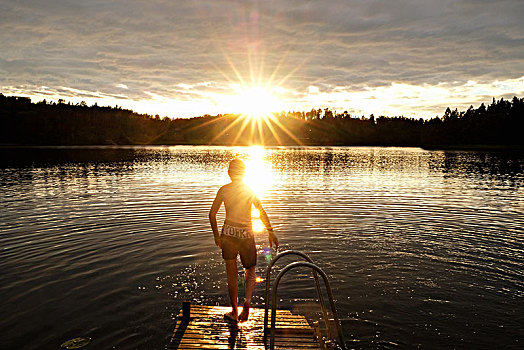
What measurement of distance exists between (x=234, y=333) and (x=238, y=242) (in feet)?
5.52

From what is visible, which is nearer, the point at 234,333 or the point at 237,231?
the point at 234,333

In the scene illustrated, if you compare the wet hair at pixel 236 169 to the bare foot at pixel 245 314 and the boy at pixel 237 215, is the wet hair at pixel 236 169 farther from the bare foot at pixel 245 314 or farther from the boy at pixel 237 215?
the bare foot at pixel 245 314

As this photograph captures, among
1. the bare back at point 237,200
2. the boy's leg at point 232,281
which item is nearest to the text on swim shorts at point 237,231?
the bare back at point 237,200

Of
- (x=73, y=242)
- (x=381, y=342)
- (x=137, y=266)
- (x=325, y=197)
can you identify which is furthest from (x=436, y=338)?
(x=325, y=197)

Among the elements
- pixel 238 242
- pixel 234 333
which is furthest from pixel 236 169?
pixel 234 333

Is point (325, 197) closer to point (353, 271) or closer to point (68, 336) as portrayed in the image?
point (353, 271)

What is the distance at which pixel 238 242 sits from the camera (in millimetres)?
6680

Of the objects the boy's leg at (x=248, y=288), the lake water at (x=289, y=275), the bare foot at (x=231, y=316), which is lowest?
the lake water at (x=289, y=275)

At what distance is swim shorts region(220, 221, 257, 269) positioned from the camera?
6664 mm

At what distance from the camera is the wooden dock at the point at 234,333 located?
6070 millimetres

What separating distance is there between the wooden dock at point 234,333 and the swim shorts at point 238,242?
1.25 m

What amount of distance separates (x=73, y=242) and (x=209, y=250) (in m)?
5.62

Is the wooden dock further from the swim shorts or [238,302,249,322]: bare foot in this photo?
the swim shorts

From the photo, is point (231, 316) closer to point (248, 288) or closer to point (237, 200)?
point (248, 288)
